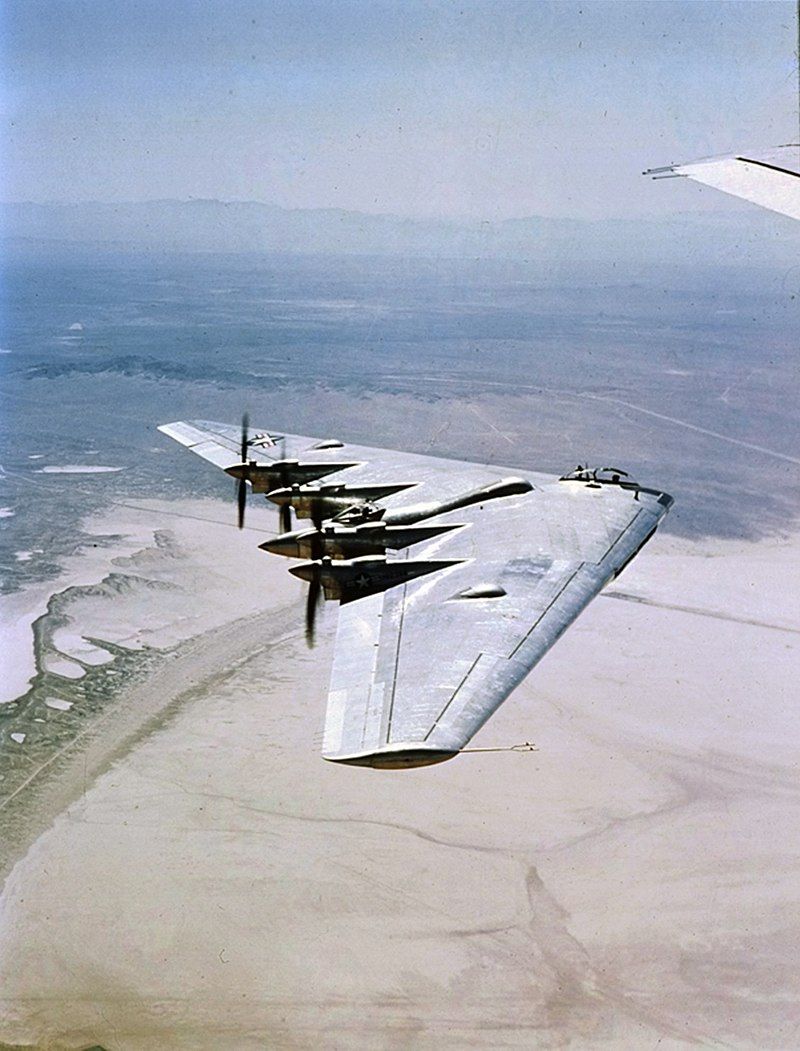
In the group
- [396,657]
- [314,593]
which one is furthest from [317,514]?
[396,657]

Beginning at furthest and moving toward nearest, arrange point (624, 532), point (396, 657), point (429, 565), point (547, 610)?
point (624, 532)
point (429, 565)
point (547, 610)
point (396, 657)

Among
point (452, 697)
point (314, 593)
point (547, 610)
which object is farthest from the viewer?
point (314, 593)

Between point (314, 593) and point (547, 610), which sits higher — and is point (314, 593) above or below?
below

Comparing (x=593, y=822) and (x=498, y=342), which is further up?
(x=498, y=342)

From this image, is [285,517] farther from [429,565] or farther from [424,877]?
[424,877]

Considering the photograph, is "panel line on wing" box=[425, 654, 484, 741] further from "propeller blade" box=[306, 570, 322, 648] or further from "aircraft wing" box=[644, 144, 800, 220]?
"aircraft wing" box=[644, 144, 800, 220]

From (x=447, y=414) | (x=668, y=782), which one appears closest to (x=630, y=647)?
(x=668, y=782)

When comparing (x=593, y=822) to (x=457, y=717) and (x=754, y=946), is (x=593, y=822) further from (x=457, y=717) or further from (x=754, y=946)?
(x=457, y=717)
